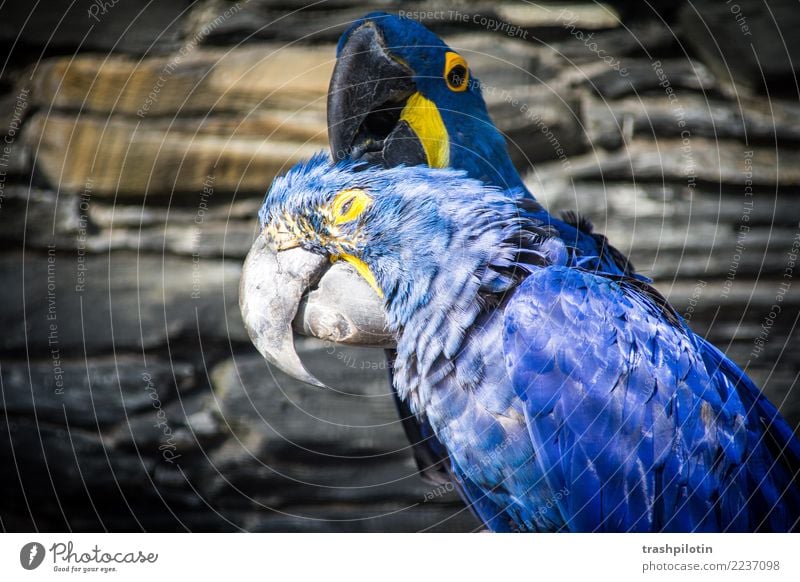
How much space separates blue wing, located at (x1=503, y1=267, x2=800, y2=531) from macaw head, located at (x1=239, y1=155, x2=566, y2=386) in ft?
0.24

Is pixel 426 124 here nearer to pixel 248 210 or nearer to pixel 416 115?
pixel 416 115

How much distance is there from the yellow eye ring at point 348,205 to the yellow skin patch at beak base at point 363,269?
52mm

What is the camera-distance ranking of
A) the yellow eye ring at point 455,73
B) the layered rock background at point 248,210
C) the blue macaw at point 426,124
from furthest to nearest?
the layered rock background at point 248,210 < the yellow eye ring at point 455,73 < the blue macaw at point 426,124

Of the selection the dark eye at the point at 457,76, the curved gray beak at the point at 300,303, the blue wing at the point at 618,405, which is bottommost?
the blue wing at the point at 618,405

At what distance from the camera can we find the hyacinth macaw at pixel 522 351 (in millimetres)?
915

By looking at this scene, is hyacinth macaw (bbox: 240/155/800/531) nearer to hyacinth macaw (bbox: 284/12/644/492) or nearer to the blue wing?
the blue wing

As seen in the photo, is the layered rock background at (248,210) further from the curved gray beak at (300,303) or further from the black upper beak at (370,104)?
the curved gray beak at (300,303)

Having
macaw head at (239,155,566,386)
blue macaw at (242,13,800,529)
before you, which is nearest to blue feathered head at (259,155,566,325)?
macaw head at (239,155,566,386)

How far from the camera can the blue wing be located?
909 mm

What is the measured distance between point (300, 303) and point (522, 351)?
321 millimetres

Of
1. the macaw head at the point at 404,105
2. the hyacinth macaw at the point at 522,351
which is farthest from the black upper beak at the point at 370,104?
the hyacinth macaw at the point at 522,351

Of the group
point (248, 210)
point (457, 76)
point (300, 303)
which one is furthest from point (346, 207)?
point (248, 210)
